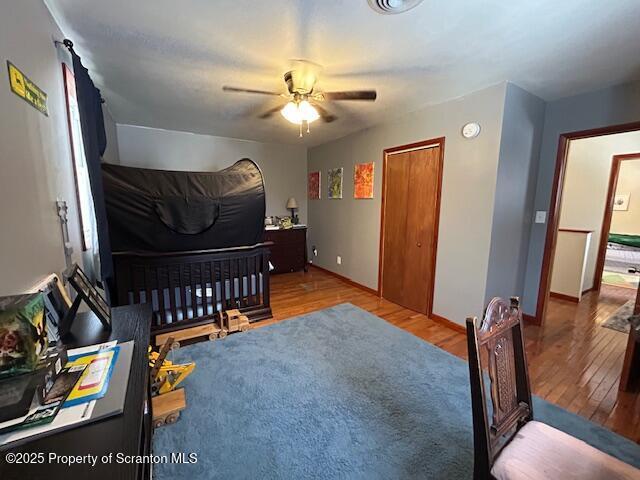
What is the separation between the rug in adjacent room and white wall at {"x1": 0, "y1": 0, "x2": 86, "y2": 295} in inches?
186

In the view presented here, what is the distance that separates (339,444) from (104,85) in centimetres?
347

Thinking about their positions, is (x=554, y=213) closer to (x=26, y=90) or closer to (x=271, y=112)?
(x=271, y=112)

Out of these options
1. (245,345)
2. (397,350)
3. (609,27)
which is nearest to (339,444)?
(397,350)

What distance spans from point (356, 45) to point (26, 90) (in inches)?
70.7

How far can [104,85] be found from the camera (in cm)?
250

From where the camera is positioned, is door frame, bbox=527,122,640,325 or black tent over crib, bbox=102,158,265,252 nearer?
black tent over crib, bbox=102,158,265,252

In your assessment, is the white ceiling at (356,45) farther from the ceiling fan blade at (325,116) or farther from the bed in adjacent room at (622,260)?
the bed in adjacent room at (622,260)

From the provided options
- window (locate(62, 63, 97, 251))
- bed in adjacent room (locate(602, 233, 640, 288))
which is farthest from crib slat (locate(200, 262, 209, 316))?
bed in adjacent room (locate(602, 233, 640, 288))

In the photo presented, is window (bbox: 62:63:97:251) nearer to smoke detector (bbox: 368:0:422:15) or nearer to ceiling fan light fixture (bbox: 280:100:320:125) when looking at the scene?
ceiling fan light fixture (bbox: 280:100:320:125)

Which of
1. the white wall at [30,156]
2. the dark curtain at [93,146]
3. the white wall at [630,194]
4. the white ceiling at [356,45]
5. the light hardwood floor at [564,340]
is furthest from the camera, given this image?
the white wall at [630,194]

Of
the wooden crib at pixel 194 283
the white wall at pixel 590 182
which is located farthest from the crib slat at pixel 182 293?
the white wall at pixel 590 182

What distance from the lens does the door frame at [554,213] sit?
262 cm

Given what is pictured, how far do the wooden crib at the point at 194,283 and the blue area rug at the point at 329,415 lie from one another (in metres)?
0.49

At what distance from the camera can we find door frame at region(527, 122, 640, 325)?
2.62 m
